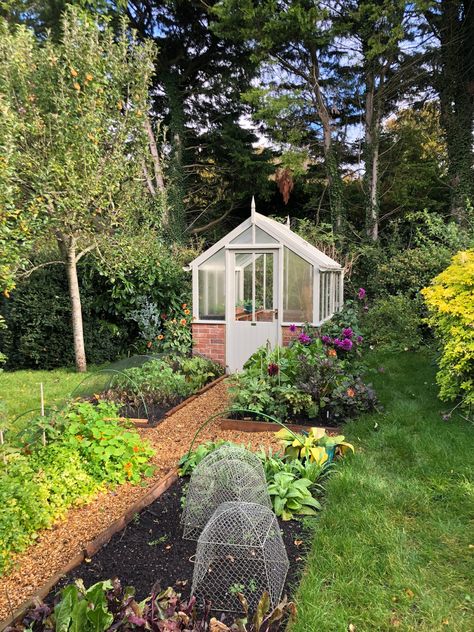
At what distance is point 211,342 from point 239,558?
5699 millimetres

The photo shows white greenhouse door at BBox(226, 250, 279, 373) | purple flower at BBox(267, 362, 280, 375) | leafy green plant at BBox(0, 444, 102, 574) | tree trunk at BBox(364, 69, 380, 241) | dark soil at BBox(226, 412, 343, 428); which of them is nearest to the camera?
leafy green plant at BBox(0, 444, 102, 574)

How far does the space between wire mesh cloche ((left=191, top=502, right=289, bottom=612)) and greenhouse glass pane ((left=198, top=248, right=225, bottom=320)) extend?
222 inches

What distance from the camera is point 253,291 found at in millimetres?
7750

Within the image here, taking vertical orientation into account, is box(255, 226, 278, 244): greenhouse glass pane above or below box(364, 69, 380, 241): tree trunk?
below

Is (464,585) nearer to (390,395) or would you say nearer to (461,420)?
(461,420)

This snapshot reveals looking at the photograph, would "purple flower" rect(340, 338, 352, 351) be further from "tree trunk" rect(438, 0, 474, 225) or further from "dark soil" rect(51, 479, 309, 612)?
"tree trunk" rect(438, 0, 474, 225)

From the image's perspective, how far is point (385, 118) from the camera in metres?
16.0

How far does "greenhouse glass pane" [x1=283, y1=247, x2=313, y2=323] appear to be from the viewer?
24.6 feet

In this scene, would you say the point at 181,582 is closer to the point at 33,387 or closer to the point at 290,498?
the point at 290,498

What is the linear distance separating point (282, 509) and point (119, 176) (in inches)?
255

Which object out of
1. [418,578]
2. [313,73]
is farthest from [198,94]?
[418,578]

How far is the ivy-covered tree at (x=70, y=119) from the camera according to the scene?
679 cm

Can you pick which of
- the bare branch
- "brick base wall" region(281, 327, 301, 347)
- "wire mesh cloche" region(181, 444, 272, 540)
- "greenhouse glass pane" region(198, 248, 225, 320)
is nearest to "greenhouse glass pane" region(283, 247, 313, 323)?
"brick base wall" region(281, 327, 301, 347)

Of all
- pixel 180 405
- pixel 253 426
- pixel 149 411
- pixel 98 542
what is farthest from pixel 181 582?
pixel 180 405
